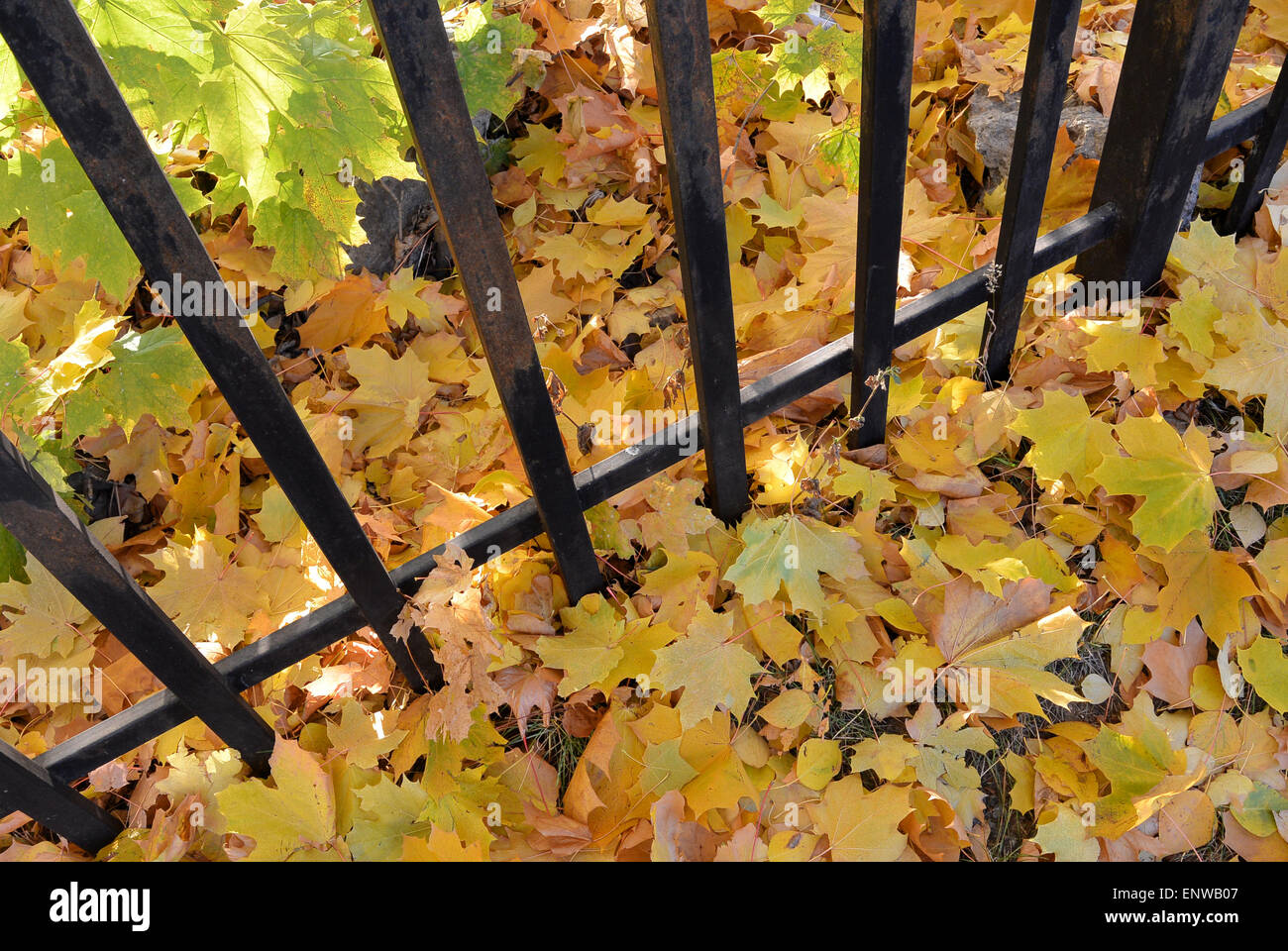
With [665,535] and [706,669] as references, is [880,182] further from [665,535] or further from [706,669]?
[706,669]

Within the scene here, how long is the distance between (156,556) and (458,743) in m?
0.76

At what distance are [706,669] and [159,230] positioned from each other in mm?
1150

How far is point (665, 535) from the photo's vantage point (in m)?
1.80

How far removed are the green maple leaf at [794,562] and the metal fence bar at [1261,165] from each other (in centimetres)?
137

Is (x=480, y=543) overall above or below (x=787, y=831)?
above

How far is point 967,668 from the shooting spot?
1.68 m

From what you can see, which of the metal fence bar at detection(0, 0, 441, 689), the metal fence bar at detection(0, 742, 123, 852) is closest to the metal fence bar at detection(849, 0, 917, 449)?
the metal fence bar at detection(0, 0, 441, 689)

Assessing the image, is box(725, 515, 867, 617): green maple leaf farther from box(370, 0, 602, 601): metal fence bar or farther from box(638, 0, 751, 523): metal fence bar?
box(370, 0, 602, 601): metal fence bar

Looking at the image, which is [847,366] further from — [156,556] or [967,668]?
[156,556]

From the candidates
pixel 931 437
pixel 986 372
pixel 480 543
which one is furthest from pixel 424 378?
pixel 986 372

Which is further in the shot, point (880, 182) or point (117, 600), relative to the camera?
point (880, 182)

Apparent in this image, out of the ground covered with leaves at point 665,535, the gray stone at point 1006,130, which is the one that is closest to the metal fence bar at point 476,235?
the ground covered with leaves at point 665,535

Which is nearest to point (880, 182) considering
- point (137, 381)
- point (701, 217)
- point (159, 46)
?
point (701, 217)

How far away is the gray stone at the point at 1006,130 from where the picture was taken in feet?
7.27
